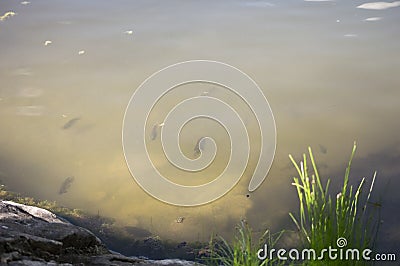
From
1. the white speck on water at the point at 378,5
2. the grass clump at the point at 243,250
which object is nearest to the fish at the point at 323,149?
the grass clump at the point at 243,250

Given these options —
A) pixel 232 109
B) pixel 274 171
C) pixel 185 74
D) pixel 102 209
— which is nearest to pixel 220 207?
pixel 274 171

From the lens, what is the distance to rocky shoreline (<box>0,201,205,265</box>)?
154cm

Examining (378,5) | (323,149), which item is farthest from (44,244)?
(378,5)

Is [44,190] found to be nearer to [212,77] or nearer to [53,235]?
[53,235]

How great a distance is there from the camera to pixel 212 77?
3863 mm

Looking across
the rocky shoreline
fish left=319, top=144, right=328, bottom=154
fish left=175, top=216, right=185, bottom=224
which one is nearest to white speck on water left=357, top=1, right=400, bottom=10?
fish left=319, top=144, right=328, bottom=154

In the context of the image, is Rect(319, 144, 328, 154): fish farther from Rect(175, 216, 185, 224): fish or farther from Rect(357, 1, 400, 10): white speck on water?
Rect(357, 1, 400, 10): white speck on water

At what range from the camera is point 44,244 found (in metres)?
1.65

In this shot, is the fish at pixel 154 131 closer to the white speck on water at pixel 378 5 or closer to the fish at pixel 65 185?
the fish at pixel 65 185

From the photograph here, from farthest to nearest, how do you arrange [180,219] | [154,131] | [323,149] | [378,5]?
[378,5], [154,131], [323,149], [180,219]

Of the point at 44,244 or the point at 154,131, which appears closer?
the point at 44,244

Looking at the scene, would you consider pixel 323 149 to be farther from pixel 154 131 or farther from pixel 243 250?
pixel 243 250

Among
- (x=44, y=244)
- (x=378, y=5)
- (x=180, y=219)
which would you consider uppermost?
(x=378, y=5)

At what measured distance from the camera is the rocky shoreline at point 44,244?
1544 millimetres
